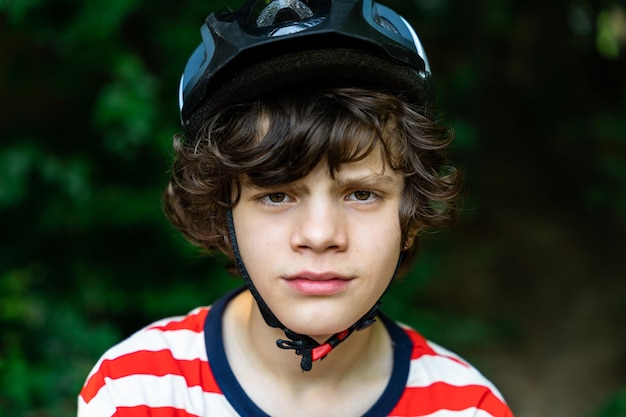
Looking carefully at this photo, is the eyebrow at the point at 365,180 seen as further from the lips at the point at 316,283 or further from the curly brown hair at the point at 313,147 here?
the lips at the point at 316,283

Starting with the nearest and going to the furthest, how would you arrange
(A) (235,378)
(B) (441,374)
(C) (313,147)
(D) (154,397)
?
1. (C) (313,147)
2. (D) (154,397)
3. (A) (235,378)
4. (B) (441,374)

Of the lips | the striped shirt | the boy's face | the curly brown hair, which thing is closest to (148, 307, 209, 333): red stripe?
the striped shirt

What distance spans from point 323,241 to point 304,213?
10 cm

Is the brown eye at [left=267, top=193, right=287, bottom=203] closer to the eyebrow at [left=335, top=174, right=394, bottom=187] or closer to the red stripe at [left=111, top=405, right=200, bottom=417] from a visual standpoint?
the eyebrow at [left=335, top=174, right=394, bottom=187]

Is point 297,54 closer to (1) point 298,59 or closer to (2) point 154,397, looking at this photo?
(1) point 298,59

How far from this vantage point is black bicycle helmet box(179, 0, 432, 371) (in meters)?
1.85

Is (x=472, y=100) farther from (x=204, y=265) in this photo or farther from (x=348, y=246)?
(x=348, y=246)

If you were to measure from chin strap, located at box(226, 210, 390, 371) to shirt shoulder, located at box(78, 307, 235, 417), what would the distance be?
27cm

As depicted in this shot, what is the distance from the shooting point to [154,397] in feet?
6.79

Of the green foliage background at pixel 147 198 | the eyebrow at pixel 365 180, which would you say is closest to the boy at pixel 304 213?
the eyebrow at pixel 365 180

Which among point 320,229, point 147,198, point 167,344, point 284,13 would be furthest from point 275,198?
point 147,198

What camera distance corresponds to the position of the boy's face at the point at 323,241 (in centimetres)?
188

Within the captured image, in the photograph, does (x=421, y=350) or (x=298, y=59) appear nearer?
(x=298, y=59)

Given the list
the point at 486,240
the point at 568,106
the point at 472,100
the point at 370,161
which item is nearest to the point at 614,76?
the point at 568,106
